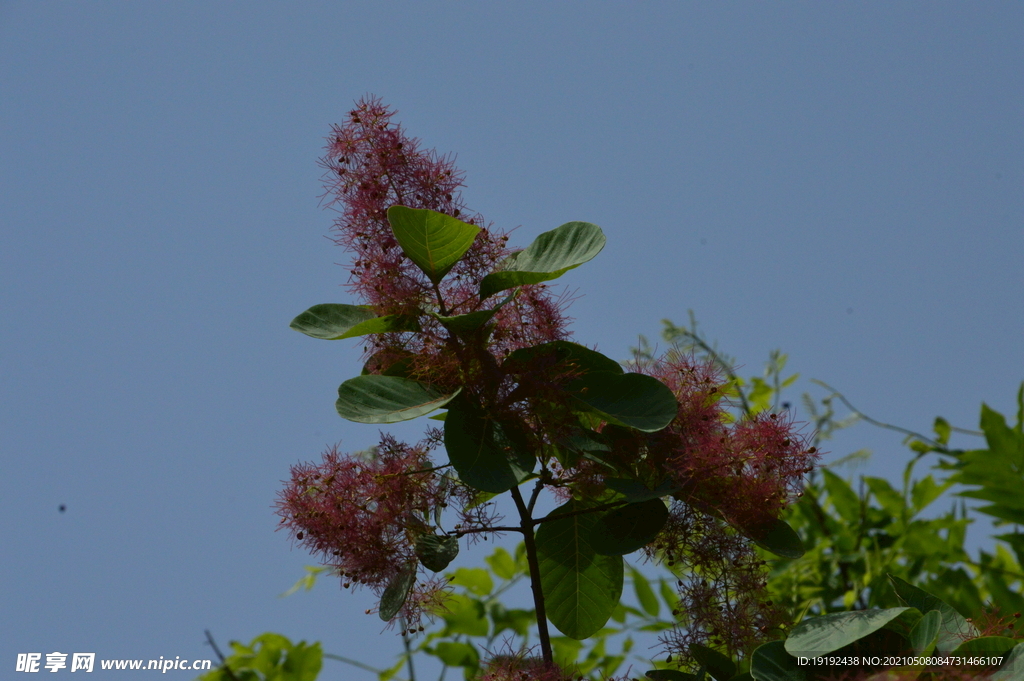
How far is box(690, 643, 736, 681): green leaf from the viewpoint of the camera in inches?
55.0

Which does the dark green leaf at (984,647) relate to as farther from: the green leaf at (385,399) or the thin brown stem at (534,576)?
the green leaf at (385,399)

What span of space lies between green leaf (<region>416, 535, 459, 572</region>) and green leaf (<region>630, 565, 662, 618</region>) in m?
1.56

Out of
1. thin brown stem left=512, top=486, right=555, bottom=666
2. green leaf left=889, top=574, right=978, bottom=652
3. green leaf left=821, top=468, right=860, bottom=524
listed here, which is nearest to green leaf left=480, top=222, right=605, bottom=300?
thin brown stem left=512, top=486, right=555, bottom=666

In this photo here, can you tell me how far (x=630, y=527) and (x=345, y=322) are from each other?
0.58m

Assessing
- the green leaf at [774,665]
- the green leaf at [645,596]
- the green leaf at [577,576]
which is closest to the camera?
the green leaf at [774,665]

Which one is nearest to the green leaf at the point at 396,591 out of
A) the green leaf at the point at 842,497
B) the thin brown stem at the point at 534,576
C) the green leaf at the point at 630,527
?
A: the thin brown stem at the point at 534,576

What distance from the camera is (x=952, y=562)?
273 centimetres

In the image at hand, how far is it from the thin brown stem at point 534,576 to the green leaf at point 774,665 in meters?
0.32

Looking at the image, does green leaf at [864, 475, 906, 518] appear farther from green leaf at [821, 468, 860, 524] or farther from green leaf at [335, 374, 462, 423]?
green leaf at [335, 374, 462, 423]

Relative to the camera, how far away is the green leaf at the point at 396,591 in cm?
141

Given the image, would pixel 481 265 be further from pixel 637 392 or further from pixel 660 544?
pixel 660 544

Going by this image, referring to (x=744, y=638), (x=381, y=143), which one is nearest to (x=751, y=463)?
(x=744, y=638)

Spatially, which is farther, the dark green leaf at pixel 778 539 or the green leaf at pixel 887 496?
the green leaf at pixel 887 496

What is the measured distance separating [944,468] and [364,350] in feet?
6.74
